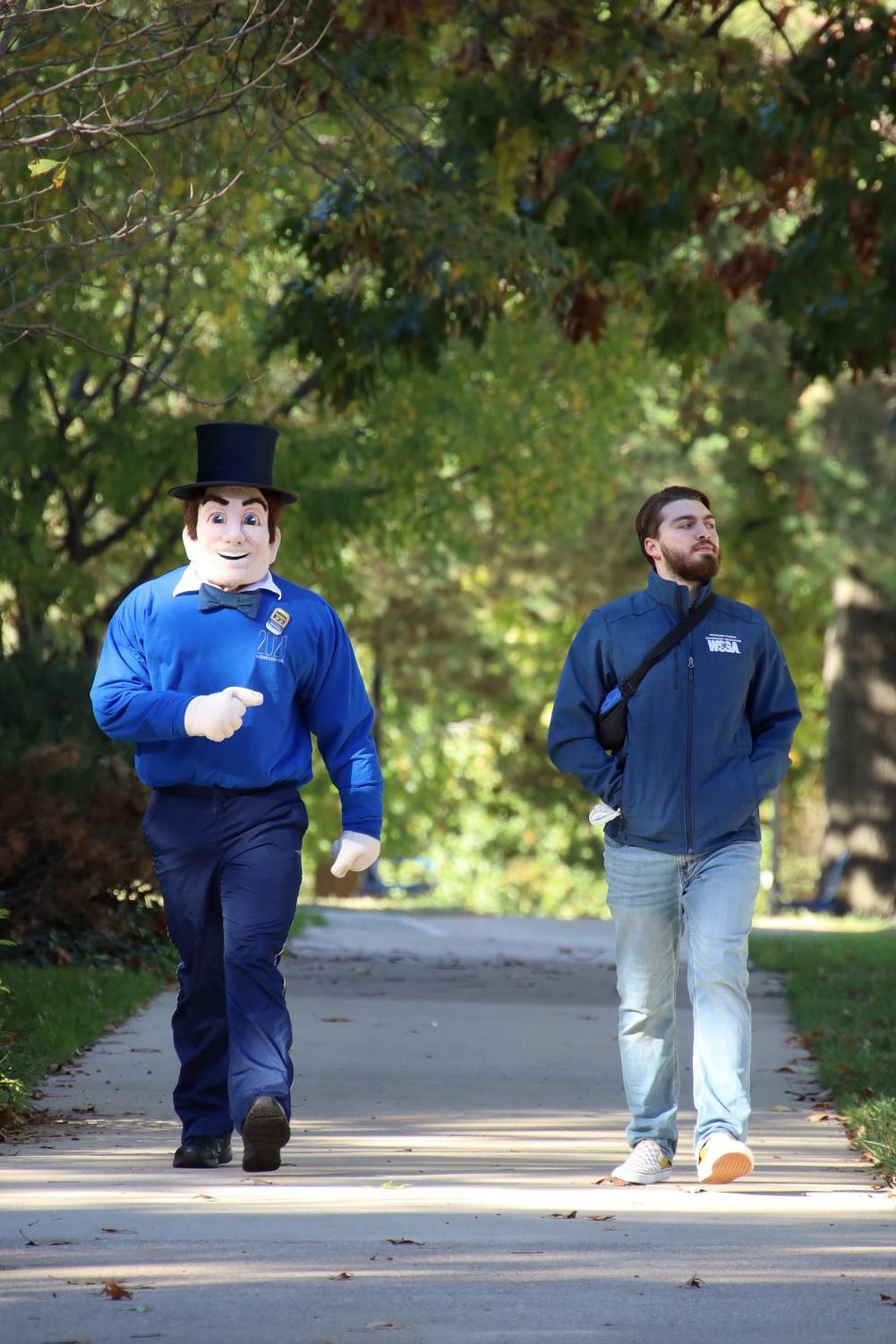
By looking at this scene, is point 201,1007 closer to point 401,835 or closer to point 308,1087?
point 308,1087

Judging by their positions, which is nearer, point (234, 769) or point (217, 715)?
point (217, 715)

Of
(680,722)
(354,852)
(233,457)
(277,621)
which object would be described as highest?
(233,457)

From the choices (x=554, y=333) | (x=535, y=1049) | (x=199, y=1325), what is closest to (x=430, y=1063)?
(x=535, y=1049)

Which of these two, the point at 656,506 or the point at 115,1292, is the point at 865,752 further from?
the point at 115,1292

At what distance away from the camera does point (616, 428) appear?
19.2 meters

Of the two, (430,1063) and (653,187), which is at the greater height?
(653,187)

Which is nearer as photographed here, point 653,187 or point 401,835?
point 653,187

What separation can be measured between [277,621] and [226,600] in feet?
0.53

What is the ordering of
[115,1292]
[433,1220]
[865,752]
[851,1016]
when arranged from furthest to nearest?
[865,752] → [851,1016] → [433,1220] → [115,1292]

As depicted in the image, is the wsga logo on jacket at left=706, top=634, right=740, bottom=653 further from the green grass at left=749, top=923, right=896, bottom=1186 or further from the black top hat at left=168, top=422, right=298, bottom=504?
the green grass at left=749, top=923, right=896, bottom=1186

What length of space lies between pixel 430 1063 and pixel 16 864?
3584mm

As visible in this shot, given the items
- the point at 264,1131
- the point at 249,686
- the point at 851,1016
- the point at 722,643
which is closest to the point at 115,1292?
the point at 264,1131

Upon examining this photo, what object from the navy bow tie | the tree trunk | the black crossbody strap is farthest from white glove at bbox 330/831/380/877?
the tree trunk

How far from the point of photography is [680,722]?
6004 mm
